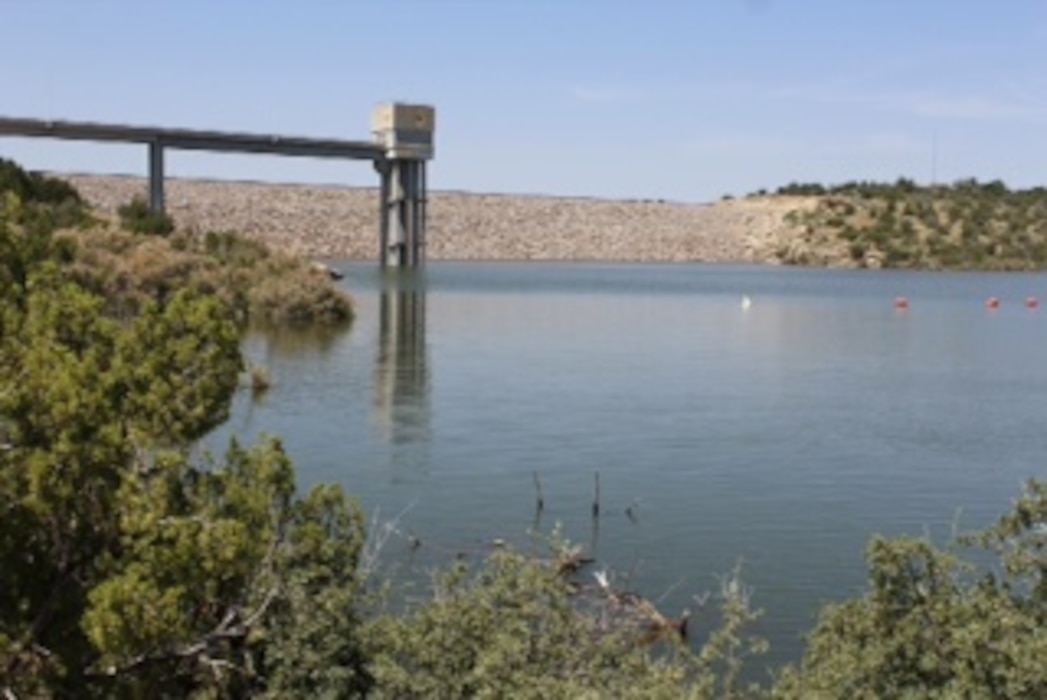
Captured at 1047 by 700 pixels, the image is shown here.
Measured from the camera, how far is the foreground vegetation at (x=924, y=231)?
138 m

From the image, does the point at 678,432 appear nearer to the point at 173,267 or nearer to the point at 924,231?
the point at 173,267

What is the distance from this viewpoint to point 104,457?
9.23 m

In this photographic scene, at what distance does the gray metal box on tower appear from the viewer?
106000 mm

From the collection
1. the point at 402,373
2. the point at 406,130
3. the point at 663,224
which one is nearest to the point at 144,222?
the point at 402,373

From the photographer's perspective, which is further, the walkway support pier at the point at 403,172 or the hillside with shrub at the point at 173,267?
the walkway support pier at the point at 403,172

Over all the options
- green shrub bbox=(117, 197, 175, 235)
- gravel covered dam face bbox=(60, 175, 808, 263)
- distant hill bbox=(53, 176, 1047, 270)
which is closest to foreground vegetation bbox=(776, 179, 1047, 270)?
distant hill bbox=(53, 176, 1047, 270)

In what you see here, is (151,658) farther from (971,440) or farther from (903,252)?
(903,252)

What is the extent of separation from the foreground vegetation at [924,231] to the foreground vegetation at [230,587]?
5088 inches

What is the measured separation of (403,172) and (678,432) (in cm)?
8001

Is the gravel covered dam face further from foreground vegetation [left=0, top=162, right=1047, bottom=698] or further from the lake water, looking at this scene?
foreground vegetation [left=0, top=162, right=1047, bottom=698]

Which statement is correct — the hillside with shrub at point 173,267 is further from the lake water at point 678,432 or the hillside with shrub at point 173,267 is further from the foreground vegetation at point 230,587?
the foreground vegetation at point 230,587

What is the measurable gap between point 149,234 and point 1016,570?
59.2 meters

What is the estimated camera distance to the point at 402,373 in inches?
1649

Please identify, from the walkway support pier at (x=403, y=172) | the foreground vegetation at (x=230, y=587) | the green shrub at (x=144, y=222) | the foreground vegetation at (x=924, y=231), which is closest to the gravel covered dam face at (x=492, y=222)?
the foreground vegetation at (x=924, y=231)
